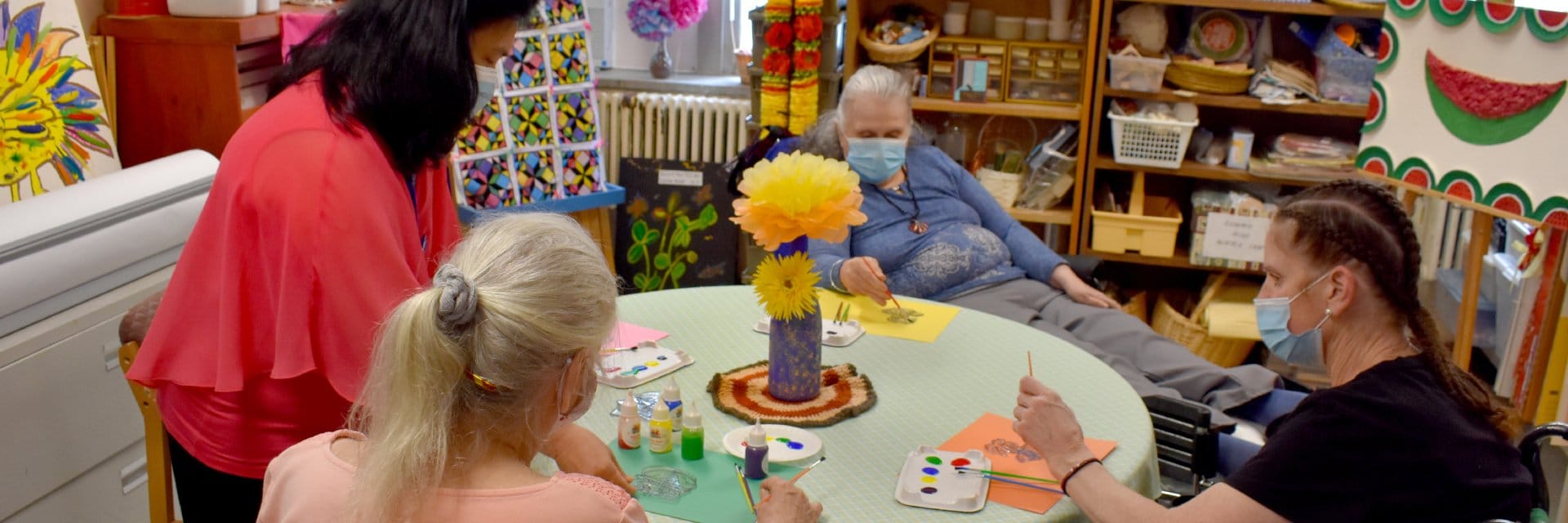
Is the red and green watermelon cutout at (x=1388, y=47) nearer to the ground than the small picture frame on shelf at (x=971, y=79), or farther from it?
farther from it

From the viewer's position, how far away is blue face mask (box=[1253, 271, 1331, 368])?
5.79 feet

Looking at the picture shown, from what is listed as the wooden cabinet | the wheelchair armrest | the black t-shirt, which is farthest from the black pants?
the wheelchair armrest

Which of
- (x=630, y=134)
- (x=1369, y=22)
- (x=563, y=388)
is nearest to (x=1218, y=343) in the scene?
(x=1369, y=22)

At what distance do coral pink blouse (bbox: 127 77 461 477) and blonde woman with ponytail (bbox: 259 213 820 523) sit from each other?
0.88ft

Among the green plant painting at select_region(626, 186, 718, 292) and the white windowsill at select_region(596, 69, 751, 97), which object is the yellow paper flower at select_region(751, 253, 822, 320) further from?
the white windowsill at select_region(596, 69, 751, 97)

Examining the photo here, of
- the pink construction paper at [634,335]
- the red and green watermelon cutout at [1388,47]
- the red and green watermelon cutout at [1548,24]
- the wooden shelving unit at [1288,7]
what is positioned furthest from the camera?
the wooden shelving unit at [1288,7]

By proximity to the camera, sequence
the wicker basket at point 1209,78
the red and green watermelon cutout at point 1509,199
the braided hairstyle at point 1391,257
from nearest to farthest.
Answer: the braided hairstyle at point 1391,257, the red and green watermelon cutout at point 1509,199, the wicker basket at point 1209,78

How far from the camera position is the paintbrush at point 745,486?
1664 millimetres

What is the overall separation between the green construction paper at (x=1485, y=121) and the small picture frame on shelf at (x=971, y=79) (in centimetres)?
132

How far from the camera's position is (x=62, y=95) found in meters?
2.58

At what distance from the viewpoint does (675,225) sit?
447cm

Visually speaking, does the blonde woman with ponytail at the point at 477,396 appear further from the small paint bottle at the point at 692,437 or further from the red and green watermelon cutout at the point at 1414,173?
the red and green watermelon cutout at the point at 1414,173

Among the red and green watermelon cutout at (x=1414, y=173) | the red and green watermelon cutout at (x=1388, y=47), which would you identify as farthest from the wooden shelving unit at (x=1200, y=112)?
the red and green watermelon cutout at (x=1414, y=173)

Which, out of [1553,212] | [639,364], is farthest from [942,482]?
[1553,212]
